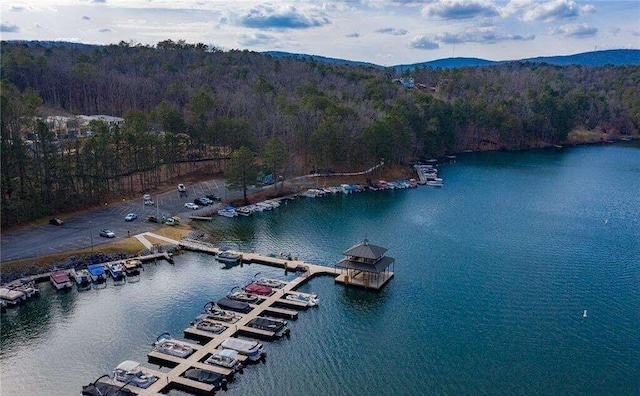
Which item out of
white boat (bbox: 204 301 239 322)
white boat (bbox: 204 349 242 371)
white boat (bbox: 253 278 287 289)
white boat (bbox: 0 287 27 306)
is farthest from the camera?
white boat (bbox: 253 278 287 289)

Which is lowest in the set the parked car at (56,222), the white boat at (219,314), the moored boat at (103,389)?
the moored boat at (103,389)

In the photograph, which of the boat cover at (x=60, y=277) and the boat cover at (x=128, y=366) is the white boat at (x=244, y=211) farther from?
the boat cover at (x=128, y=366)

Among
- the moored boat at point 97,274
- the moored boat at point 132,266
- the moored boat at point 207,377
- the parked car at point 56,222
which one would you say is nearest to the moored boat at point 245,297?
the moored boat at point 207,377

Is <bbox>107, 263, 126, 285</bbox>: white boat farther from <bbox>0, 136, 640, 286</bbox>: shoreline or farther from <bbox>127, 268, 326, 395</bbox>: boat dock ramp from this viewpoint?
<bbox>127, 268, 326, 395</bbox>: boat dock ramp

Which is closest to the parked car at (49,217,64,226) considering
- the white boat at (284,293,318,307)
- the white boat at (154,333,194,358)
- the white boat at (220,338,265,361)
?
the white boat at (154,333,194,358)

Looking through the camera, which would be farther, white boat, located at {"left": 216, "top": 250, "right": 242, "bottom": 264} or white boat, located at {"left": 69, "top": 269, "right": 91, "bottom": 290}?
white boat, located at {"left": 216, "top": 250, "right": 242, "bottom": 264}

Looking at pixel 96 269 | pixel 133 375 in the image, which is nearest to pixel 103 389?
pixel 133 375

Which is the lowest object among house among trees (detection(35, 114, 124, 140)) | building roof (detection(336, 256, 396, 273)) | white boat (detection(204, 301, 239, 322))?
white boat (detection(204, 301, 239, 322))
